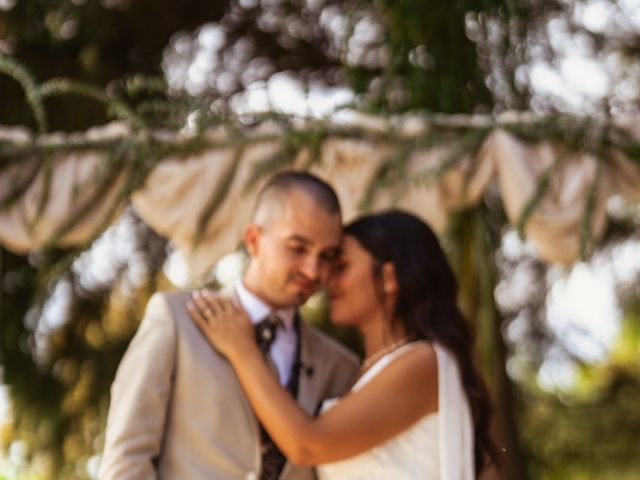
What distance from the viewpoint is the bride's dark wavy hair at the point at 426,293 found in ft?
12.5

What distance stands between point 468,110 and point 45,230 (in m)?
2.19

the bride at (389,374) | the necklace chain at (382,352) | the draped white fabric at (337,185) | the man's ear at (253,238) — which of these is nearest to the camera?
the bride at (389,374)

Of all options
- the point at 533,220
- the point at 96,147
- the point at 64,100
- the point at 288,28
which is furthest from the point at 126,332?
the point at 533,220

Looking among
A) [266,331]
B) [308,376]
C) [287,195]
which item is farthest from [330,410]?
[287,195]

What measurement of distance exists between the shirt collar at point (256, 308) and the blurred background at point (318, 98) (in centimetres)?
221

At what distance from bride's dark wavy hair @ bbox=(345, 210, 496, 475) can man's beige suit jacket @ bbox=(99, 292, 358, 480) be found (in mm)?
657

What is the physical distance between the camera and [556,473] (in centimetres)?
925

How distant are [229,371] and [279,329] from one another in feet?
0.83

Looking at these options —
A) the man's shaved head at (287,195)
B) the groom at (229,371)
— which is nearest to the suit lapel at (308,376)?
the groom at (229,371)

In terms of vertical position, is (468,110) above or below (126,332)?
above

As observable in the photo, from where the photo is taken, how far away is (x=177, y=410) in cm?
346

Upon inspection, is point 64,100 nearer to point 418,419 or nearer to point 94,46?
point 94,46

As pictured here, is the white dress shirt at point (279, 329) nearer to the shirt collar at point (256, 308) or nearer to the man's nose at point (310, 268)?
the shirt collar at point (256, 308)

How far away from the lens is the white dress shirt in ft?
12.1
